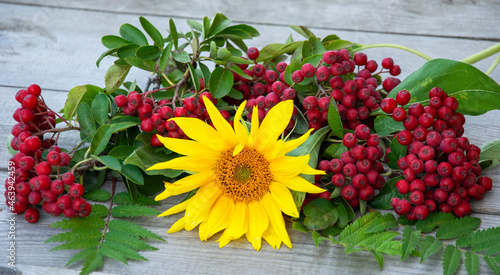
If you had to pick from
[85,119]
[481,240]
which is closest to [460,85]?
[481,240]

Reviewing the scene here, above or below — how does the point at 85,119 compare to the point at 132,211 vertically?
above

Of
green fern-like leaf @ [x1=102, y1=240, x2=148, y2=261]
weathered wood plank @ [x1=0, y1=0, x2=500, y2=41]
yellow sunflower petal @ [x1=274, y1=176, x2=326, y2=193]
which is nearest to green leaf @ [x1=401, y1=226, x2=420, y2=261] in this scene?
yellow sunflower petal @ [x1=274, y1=176, x2=326, y2=193]

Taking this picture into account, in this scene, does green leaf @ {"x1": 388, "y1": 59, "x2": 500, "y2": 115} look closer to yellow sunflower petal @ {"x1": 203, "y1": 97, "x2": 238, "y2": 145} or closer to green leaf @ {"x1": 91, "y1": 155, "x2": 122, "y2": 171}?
yellow sunflower petal @ {"x1": 203, "y1": 97, "x2": 238, "y2": 145}

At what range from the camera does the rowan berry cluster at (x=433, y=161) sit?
65 cm

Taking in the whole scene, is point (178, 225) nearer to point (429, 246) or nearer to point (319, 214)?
point (319, 214)

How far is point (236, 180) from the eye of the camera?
666 mm

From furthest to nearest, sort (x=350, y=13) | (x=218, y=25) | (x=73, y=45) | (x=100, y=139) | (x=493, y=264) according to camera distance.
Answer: (x=350, y=13) → (x=73, y=45) → (x=218, y=25) → (x=100, y=139) → (x=493, y=264)

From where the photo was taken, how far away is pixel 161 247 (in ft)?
2.19

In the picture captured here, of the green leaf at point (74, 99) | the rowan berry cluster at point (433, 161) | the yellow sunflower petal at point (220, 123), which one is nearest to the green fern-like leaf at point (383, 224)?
the rowan berry cluster at point (433, 161)

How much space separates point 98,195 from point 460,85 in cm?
55

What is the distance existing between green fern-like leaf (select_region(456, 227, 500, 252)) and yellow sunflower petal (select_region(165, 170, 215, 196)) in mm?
336

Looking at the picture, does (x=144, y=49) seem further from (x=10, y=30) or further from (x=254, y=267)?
(x=10, y=30)

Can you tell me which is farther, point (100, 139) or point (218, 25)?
point (218, 25)

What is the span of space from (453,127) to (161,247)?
17.2 inches
